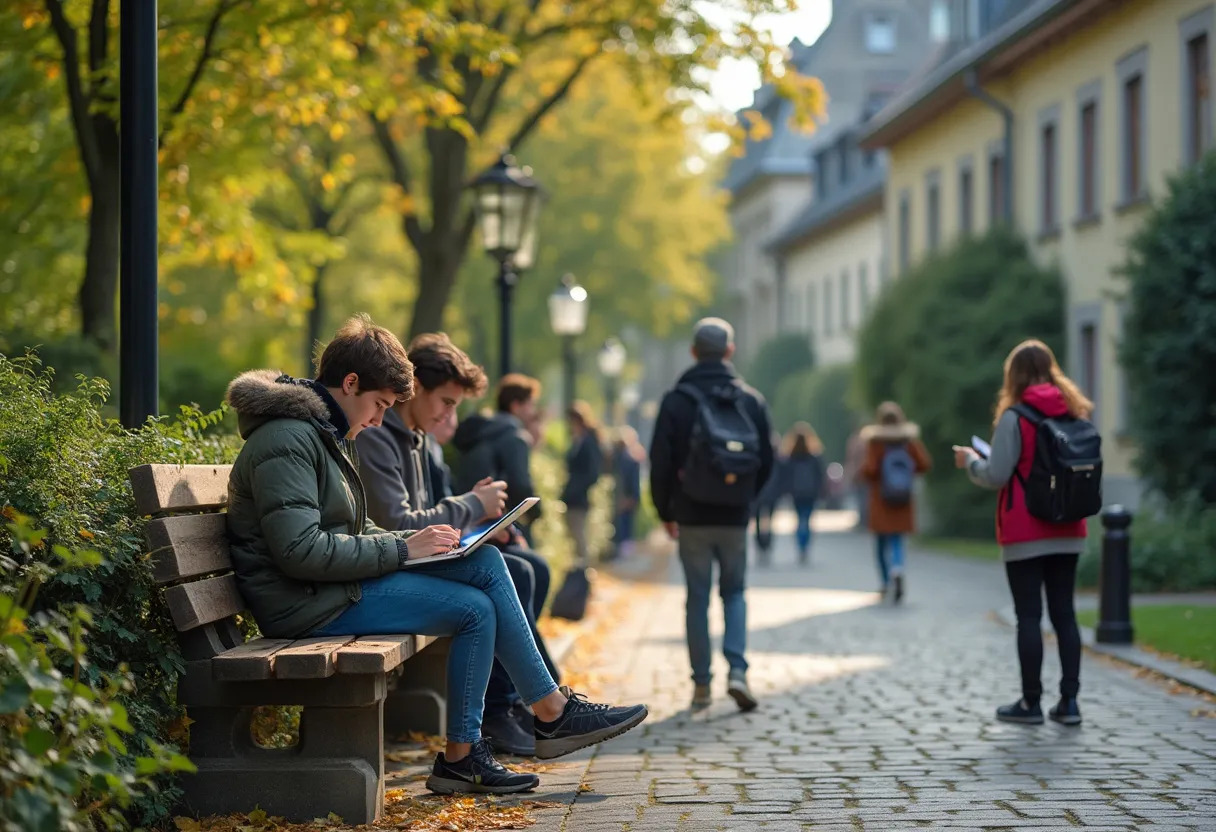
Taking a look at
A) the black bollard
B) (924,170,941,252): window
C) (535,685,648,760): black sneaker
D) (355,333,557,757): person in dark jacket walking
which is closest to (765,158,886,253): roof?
(924,170,941,252): window

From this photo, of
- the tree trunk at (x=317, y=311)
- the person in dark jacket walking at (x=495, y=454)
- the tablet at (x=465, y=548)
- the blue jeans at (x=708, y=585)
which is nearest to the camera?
the tablet at (x=465, y=548)

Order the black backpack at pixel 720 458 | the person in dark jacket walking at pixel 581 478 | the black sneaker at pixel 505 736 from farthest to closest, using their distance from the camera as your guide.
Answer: the person in dark jacket walking at pixel 581 478
the black backpack at pixel 720 458
the black sneaker at pixel 505 736

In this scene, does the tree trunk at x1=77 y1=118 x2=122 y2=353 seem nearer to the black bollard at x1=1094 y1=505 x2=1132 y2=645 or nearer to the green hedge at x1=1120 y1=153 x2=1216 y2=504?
the black bollard at x1=1094 y1=505 x2=1132 y2=645

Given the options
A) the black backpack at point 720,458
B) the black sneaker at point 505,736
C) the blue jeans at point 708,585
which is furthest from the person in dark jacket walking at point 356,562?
the blue jeans at point 708,585

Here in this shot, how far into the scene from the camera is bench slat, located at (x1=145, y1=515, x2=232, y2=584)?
20.0 ft

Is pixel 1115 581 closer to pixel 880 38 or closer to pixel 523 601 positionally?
pixel 523 601

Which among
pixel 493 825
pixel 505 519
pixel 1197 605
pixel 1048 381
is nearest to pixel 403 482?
pixel 505 519

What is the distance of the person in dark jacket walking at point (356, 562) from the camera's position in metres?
6.48

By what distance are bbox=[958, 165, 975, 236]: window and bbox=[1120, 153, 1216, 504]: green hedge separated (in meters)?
14.1

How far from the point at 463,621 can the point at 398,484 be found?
1.23m

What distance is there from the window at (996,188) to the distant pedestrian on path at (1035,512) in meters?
24.5

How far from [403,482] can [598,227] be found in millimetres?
35392

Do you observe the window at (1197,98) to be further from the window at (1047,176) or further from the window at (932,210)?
the window at (932,210)

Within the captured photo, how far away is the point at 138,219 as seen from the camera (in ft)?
24.7
